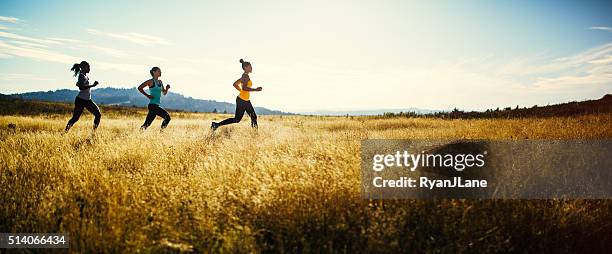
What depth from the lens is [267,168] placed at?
15.1 ft

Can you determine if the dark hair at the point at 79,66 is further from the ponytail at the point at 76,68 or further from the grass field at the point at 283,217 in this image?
the grass field at the point at 283,217

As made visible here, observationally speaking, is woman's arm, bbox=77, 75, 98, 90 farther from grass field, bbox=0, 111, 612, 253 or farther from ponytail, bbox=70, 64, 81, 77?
grass field, bbox=0, 111, 612, 253

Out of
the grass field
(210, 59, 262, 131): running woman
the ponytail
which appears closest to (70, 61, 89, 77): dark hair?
the ponytail

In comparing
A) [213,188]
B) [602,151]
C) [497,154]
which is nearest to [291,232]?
[213,188]

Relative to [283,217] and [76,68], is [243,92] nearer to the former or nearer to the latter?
[76,68]

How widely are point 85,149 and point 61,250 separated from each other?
435 cm

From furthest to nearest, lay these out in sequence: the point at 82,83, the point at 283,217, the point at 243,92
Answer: the point at 243,92 → the point at 82,83 → the point at 283,217

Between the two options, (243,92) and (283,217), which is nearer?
(283,217)

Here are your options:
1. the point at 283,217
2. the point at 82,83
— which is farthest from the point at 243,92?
the point at 283,217

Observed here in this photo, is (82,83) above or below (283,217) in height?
above

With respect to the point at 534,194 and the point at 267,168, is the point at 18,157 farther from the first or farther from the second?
the point at 534,194

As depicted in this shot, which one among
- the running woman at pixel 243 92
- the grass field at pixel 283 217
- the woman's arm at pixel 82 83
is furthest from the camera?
the running woman at pixel 243 92

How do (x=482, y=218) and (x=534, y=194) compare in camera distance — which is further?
(x=534, y=194)

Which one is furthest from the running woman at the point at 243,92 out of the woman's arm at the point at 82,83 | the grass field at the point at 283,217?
the grass field at the point at 283,217
